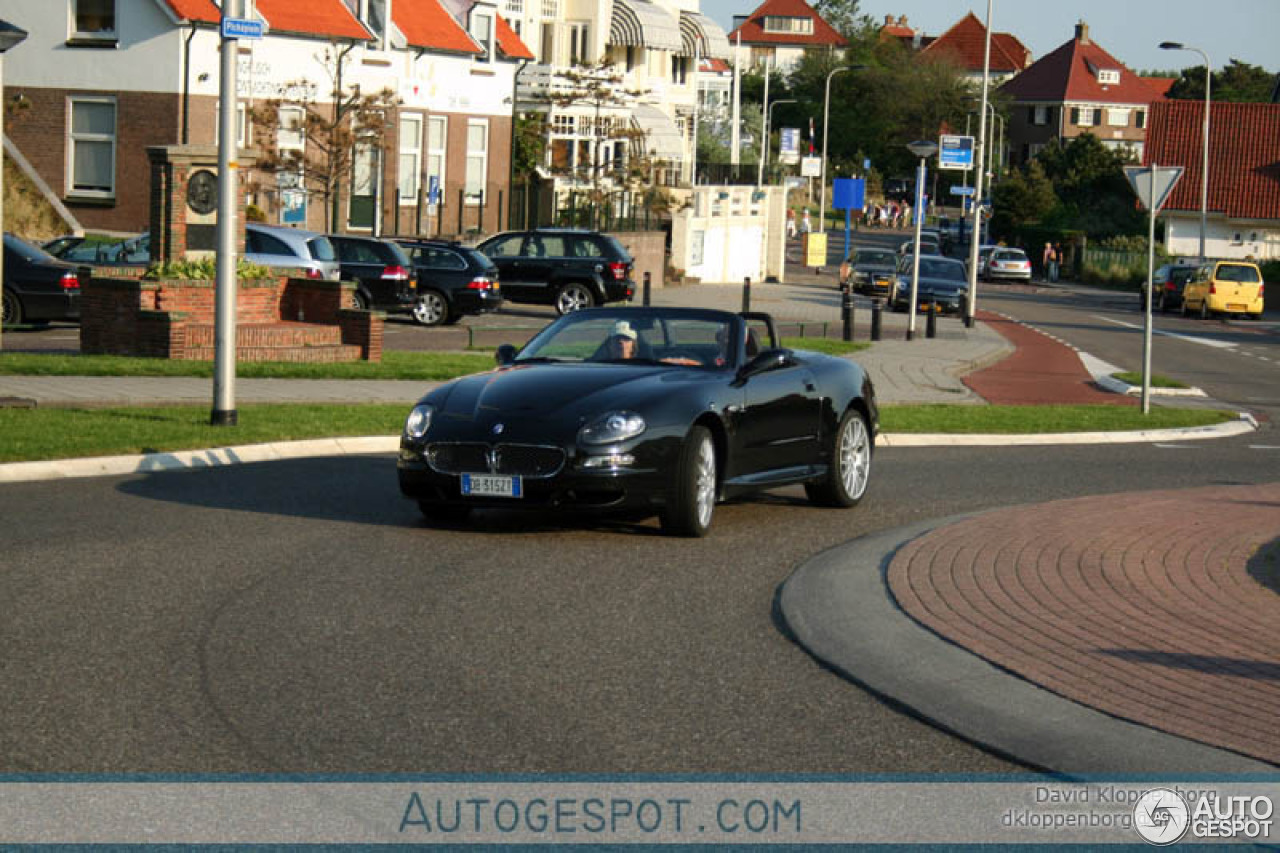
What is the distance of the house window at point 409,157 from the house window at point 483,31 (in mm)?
4140

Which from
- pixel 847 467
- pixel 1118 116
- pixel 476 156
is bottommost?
pixel 847 467

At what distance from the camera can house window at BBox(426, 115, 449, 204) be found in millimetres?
53062

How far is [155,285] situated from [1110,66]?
13020 centimetres

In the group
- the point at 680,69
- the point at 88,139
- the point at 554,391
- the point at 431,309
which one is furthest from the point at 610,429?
the point at 680,69

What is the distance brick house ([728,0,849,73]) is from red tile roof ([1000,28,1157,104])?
30536 mm

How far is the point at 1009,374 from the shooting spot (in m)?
33.2

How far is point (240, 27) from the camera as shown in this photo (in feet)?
51.6

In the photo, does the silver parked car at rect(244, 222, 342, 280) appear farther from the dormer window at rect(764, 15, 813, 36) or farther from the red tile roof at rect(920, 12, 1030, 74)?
the dormer window at rect(764, 15, 813, 36)

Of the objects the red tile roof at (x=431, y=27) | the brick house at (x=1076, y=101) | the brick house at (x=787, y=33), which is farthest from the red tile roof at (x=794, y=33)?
the red tile roof at (x=431, y=27)

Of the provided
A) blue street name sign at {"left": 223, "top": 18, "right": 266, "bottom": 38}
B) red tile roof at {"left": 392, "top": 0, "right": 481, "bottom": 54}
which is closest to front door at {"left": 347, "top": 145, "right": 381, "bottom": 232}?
red tile roof at {"left": 392, "top": 0, "right": 481, "bottom": 54}

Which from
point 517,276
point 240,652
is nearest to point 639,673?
point 240,652

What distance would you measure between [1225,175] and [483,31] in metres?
43.7

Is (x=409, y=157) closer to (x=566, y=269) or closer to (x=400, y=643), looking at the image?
(x=566, y=269)

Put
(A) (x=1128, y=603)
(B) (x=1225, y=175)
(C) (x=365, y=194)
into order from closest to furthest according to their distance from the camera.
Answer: (A) (x=1128, y=603), (C) (x=365, y=194), (B) (x=1225, y=175)
